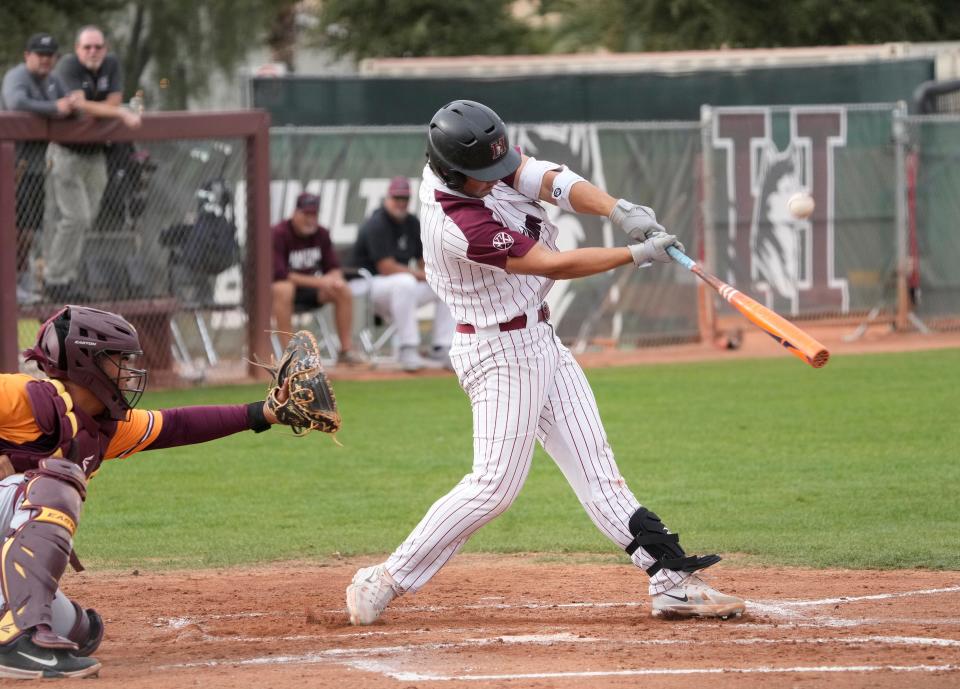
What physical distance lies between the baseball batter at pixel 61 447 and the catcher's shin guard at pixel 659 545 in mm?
1373

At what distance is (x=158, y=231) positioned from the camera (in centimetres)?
1252

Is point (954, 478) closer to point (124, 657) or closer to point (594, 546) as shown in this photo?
point (594, 546)

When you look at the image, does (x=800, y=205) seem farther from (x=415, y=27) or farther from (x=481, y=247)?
(x=415, y=27)

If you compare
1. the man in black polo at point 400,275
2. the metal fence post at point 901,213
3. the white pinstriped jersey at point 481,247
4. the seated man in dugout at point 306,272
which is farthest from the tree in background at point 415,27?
the white pinstriped jersey at point 481,247

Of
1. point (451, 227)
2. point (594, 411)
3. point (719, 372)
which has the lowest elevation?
point (719, 372)

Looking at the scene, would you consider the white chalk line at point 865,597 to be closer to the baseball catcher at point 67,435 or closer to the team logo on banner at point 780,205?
the baseball catcher at point 67,435

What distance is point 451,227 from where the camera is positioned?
16.9 ft

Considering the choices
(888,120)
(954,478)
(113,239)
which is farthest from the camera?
(888,120)

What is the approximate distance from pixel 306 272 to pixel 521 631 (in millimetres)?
8273

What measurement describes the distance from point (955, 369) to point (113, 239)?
709 centimetres

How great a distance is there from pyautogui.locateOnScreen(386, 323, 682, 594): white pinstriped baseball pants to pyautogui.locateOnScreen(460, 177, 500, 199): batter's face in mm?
504

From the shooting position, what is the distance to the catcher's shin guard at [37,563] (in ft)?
15.0

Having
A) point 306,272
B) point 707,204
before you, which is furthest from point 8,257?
point 707,204

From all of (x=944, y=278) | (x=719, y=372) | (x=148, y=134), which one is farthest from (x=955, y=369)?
(x=148, y=134)
